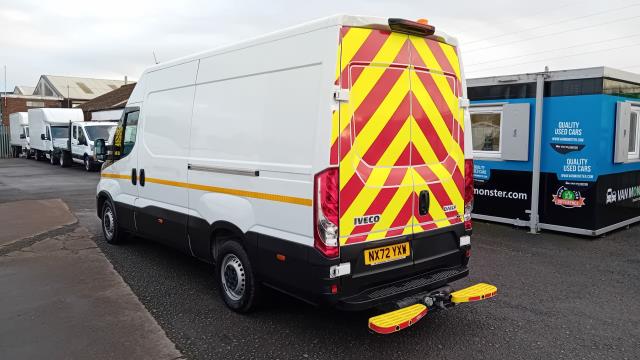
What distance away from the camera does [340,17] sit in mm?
3754

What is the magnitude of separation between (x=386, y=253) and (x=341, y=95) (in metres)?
1.31

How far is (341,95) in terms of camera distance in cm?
371

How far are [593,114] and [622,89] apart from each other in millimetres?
1002

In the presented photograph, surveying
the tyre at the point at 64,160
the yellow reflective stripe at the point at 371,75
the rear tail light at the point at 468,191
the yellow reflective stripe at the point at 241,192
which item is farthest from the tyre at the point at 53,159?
the yellow reflective stripe at the point at 371,75

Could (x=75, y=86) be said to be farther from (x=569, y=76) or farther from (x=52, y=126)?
(x=569, y=76)

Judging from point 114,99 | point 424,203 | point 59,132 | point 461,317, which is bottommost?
point 461,317

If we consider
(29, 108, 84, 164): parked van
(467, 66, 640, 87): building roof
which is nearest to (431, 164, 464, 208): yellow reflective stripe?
(467, 66, 640, 87): building roof

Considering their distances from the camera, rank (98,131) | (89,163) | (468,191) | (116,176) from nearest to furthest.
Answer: (468,191) < (116,176) < (89,163) < (98,131)

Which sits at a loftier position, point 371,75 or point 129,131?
point 371,75

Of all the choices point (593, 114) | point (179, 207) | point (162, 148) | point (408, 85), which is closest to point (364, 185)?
point (408, 85)

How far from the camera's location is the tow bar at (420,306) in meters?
3.58

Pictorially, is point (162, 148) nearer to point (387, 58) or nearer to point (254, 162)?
point (254, 162)

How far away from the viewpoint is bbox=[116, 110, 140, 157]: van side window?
658 centimetres

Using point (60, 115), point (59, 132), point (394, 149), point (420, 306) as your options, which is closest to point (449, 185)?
point (394, 149)
